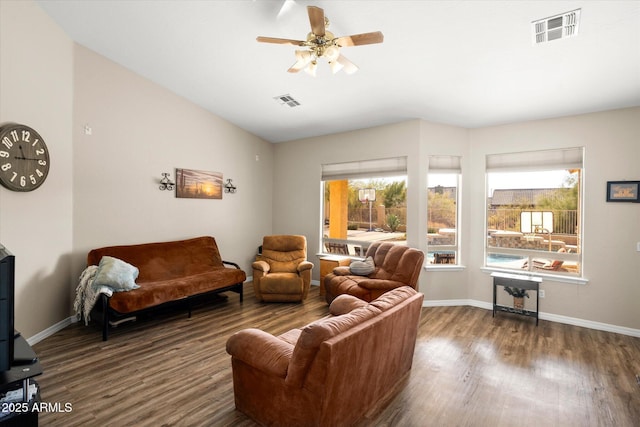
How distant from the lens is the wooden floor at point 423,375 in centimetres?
219

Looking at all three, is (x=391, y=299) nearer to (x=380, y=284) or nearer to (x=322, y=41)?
(x=380, y=284)

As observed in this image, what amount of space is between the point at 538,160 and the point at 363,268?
2871mm

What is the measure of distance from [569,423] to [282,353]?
6.69 feet

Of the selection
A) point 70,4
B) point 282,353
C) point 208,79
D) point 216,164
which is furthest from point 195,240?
point 282,353

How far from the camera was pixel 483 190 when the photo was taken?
4711 mm

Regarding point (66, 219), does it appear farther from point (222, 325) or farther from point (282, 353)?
point (282, 353)

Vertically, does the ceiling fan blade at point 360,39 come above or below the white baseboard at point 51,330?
above

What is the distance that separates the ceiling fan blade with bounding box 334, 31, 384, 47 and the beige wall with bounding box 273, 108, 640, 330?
2.46 meters

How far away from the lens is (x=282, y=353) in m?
1.95

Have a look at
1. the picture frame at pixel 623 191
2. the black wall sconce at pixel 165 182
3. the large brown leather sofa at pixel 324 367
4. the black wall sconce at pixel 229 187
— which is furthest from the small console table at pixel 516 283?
the black wall sconce at pixel 165 182

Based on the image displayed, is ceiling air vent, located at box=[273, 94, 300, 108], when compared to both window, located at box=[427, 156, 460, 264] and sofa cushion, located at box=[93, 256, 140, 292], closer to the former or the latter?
window, located at box=[427, 156, 460, 264]

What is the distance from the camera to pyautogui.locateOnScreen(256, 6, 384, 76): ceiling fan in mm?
2391

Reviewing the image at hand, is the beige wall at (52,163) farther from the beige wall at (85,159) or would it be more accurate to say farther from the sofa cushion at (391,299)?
the sofa cushion at (391,299)

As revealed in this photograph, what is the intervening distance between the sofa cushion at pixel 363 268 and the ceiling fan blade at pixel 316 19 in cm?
309
